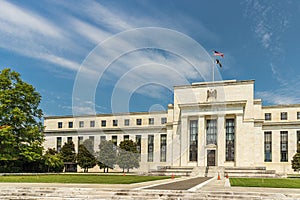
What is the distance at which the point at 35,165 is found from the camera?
49.8m

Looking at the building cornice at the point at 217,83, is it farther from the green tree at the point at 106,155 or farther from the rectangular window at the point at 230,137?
the green tree at the point at 106,155

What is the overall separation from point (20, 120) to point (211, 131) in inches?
1331

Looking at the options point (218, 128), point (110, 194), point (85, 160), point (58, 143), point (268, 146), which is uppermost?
point (218, 128)

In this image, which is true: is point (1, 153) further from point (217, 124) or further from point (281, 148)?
point (281, 148)

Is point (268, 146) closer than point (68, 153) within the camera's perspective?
Yes

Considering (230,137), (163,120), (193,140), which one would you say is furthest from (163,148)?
(230,137)

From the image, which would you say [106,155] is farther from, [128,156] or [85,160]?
[128,156]

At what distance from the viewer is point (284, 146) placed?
221 feet

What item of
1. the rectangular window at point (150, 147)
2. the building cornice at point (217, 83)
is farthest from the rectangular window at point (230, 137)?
the rectangular window at point (150, 147)

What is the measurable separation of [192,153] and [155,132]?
48.2 ft

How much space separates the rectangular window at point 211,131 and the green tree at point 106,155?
2049 centimetres

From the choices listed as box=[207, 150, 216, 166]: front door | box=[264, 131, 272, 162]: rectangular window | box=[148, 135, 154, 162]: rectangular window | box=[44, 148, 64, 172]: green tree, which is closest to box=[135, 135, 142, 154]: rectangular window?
box=[148, 135, 154, 162]: rectangular window

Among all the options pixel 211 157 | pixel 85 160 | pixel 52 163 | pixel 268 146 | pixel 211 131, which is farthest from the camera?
pixel 85 160

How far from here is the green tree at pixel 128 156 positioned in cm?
7038
